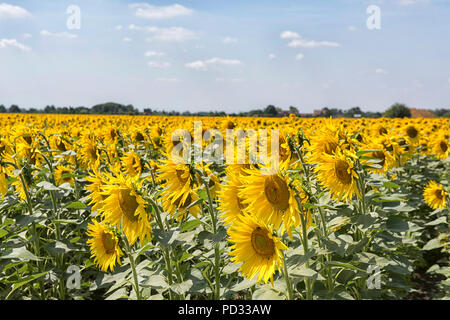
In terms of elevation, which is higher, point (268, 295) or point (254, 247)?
point (254, 247)

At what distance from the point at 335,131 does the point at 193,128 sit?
3.60 m

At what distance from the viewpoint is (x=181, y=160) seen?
2.68 metres

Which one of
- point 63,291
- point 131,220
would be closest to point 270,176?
point 131,220

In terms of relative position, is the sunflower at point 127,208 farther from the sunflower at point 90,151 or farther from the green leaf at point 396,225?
the sunflower at point 90,151

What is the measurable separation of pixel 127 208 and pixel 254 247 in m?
0.90

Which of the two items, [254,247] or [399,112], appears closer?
[254,247]

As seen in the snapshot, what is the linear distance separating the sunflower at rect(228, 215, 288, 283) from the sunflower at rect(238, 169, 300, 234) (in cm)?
9

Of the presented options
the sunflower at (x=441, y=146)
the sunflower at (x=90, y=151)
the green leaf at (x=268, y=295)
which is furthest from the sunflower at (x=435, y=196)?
the sunflower at (x=90, y=151)

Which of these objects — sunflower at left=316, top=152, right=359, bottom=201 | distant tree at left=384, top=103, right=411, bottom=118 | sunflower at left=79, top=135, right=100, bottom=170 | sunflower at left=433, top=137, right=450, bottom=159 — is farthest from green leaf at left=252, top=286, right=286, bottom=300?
distant tree at left=384, top=103, right=411, bottom=118

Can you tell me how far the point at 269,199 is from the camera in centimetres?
220

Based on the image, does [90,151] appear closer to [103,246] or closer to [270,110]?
[103,246]

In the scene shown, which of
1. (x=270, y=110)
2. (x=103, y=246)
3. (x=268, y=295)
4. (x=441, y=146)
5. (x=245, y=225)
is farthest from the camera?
(x=270, y=110)

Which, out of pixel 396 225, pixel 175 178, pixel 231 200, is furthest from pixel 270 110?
pixel 231 200

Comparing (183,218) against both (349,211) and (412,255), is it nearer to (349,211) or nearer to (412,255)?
(349,211)
